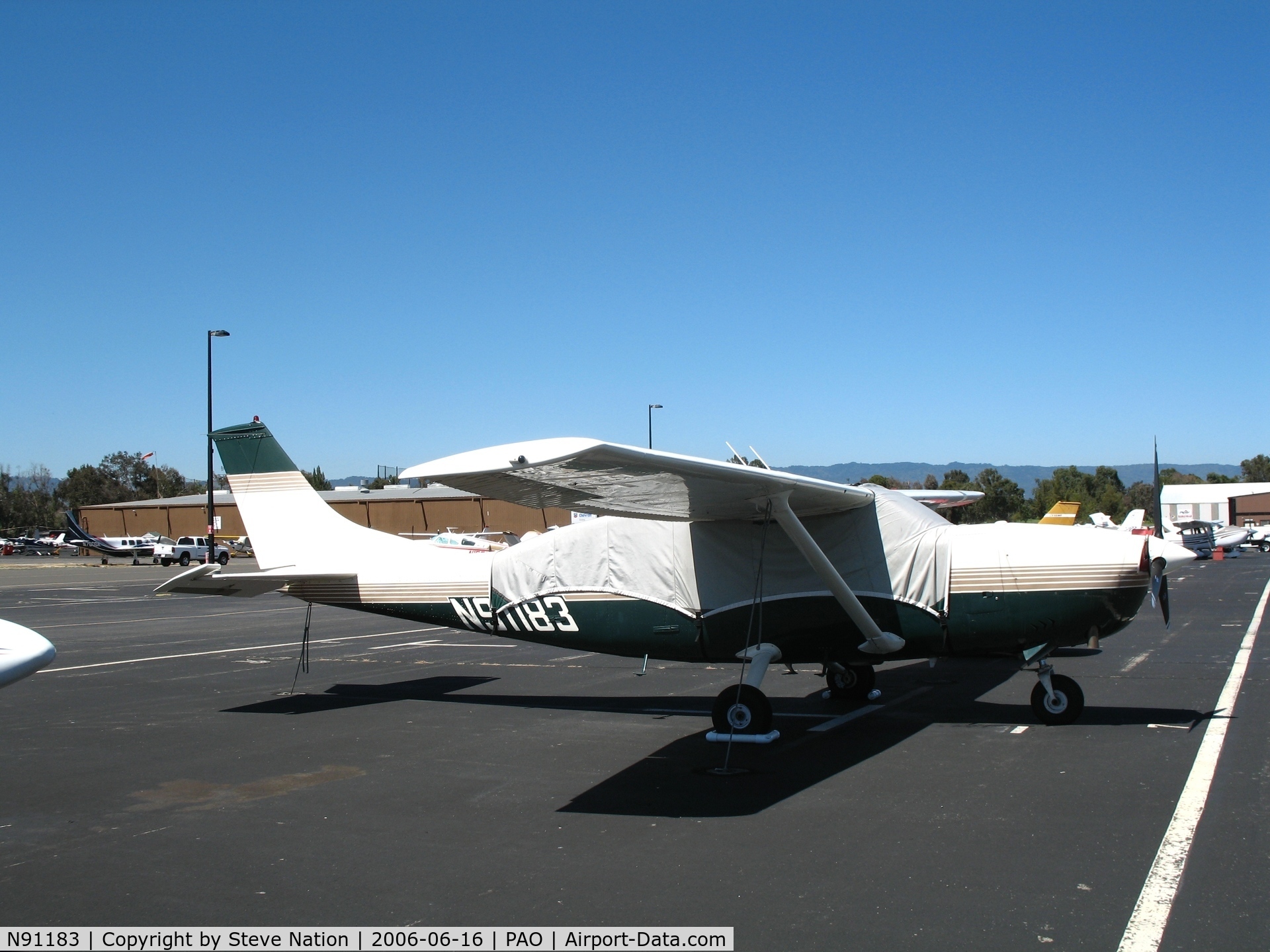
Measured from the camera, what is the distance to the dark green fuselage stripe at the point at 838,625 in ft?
29.6

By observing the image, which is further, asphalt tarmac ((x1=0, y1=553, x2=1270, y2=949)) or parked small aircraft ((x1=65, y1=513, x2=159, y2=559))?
parked small aircraft ((x1=65, y1=513, x2=159, y2=559))

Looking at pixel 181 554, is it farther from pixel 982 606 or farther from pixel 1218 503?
pixel 1218 503

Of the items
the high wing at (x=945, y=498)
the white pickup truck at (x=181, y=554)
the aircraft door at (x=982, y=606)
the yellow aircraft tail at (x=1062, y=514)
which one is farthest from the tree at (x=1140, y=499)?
the aircraft door at (x=982, y=606)

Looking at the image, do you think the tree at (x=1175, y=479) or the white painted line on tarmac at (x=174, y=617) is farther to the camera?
the tree at (x=1175, y=479)

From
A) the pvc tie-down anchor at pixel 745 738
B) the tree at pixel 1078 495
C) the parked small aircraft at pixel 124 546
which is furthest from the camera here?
the tree at pixel 1078 495

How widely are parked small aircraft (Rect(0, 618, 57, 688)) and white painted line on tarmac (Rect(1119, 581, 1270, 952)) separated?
4.98 metres

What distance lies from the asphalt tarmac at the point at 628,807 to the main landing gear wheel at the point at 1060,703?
22 cm

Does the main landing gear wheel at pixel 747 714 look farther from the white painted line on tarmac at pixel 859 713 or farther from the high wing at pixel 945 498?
the high wing at pixel 945 498

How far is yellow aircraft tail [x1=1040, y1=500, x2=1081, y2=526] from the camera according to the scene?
21.3 metres

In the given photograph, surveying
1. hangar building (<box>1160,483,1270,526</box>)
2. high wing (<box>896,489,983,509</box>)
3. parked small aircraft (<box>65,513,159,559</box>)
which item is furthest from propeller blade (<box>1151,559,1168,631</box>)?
hangar building (<box>1160,483,1270,526</box>)

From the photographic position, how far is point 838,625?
930 cm

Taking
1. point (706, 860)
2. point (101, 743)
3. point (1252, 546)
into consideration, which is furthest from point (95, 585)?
point (1252, 546)

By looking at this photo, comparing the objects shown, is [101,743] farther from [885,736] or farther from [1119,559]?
[1119,559]

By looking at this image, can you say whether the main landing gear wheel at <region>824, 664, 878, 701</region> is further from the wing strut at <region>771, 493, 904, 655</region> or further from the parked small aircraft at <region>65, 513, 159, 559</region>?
the parked small aircraft at <region>65, 513, 159, 559</region>
